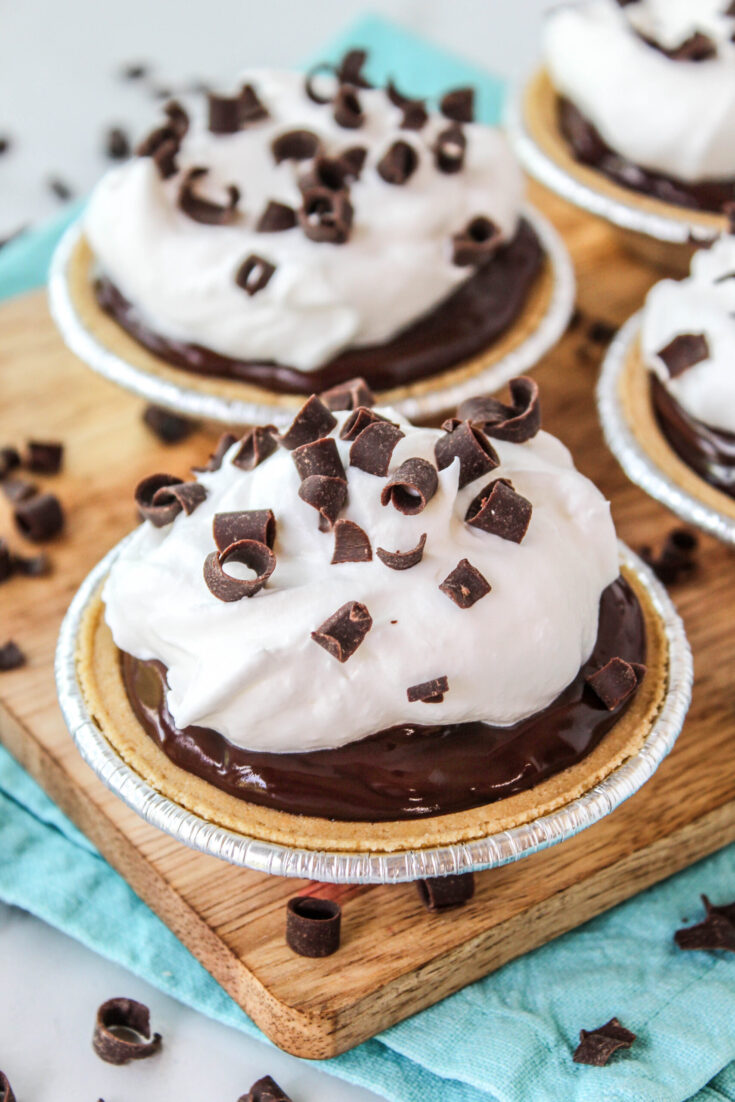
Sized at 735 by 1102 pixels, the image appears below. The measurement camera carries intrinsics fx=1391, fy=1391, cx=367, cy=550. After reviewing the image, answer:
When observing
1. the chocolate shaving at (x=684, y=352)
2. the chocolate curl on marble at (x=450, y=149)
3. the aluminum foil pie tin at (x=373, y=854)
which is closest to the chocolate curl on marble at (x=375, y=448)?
the aluminum foil pie tin at (x=373, y=854)

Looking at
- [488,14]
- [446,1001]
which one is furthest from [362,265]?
[488,14]

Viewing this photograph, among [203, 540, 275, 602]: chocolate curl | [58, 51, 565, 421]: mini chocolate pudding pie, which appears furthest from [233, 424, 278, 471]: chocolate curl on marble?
[58, 51, 565, 421]: mini chocolate pudding pie

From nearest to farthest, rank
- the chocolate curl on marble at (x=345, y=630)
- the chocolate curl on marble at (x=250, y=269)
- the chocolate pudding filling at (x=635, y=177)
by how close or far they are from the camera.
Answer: the chocolate curl on marble at (x=345, y=630), the chocolate curl on marble at (x=250, y=269), the chocolate pudding filling at (x=635, y=177)

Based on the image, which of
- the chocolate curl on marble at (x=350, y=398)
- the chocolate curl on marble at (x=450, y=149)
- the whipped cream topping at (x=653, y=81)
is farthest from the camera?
the whipped cream topping at (x=653, y=81)

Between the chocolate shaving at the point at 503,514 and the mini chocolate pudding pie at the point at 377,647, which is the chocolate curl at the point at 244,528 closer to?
the mini chocolate pudding pie at the point at 377,647

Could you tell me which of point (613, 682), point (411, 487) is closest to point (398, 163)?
point (411, 487)

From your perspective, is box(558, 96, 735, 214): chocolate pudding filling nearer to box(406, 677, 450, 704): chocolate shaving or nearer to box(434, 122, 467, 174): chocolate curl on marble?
box(434, 122, 467, 174): chocolate curl on marble
